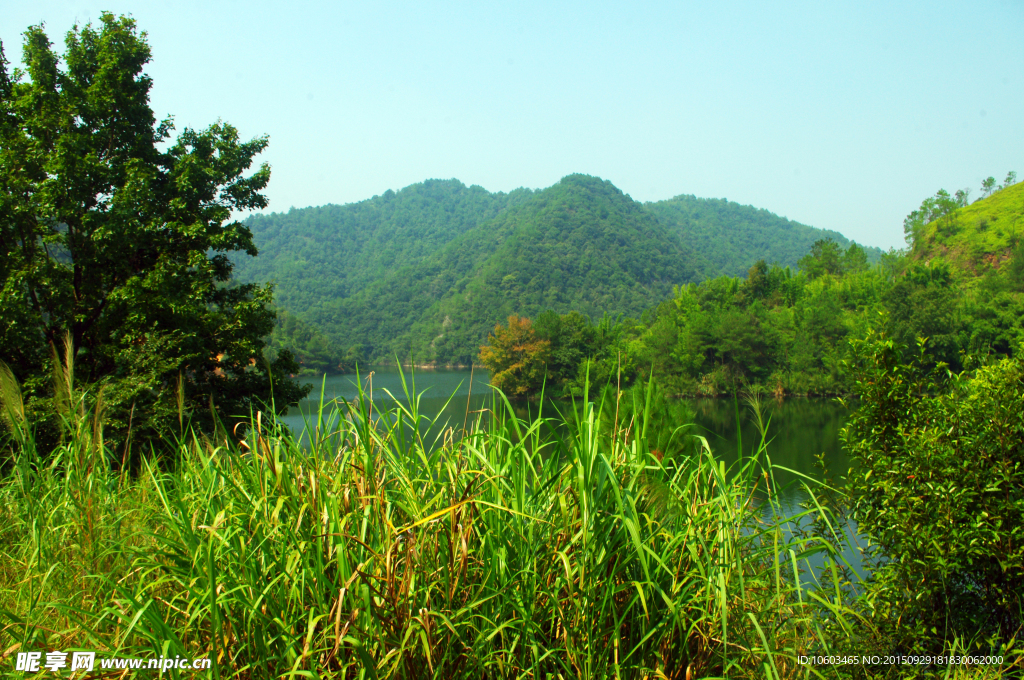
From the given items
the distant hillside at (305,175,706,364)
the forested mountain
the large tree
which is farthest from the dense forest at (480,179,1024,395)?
the forested mountain

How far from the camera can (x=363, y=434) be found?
1.63 meters

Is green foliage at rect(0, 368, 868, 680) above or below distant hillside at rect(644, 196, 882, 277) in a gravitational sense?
below

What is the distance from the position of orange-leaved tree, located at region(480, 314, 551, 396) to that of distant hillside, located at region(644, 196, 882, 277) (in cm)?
6560

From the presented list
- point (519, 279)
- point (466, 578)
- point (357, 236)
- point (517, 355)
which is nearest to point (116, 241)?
point (466, 578)

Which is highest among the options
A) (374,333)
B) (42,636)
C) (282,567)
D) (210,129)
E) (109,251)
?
(210,129)

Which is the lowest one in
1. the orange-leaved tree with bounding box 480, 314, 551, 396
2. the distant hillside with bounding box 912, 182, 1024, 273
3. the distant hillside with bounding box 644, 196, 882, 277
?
the orange-leaved tree with bounding box 480, 314, 551, 396

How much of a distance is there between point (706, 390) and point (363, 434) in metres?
35.5

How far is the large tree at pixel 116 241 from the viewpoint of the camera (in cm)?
873

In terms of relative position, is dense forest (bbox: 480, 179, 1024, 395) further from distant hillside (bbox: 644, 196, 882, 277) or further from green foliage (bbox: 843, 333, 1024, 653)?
distant hillside (bbox: 644, 196, 882, 277)

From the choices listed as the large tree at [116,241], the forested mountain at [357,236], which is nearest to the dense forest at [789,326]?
the large tree at [116,241]

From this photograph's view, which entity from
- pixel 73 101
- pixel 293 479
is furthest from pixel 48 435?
pixel 293 479

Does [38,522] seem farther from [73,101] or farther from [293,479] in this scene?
[73,101]

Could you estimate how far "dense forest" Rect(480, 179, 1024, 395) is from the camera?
30094mm

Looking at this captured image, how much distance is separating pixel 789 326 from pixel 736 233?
8647 cm
